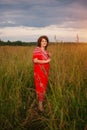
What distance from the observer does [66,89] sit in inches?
150

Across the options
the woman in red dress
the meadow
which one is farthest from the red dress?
the meadow

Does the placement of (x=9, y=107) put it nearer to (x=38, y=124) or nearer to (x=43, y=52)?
(x=38, y=124)

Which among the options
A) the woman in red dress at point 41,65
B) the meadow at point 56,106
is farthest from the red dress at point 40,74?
the meadow at point 56,106

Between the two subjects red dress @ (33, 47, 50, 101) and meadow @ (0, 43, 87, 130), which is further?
red dress @ (33, 47, 50, 101)

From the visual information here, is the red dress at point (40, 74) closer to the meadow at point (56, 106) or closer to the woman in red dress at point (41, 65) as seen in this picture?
the woman in red dress at point (41, 65)

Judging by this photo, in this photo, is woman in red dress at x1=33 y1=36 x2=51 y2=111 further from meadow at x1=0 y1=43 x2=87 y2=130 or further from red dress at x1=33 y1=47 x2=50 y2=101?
meadow at x1=0 y1=43 x2=87 y2=130

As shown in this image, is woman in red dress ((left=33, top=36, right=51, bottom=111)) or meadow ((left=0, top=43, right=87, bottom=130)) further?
woman in red dress ((left=33, top=36, right=51, bottom=111))

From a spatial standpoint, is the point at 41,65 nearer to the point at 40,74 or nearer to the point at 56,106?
the point at 40,74

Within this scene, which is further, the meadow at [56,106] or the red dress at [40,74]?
the red dress at [40,74]

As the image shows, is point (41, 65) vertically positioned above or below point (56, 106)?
above

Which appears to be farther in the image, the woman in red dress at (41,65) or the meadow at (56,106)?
the woman in red dress at (41,65)

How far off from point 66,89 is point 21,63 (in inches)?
138

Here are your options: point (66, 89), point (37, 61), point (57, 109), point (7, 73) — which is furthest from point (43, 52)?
point (57, 109)

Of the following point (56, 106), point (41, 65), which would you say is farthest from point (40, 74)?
point (56, 106)
